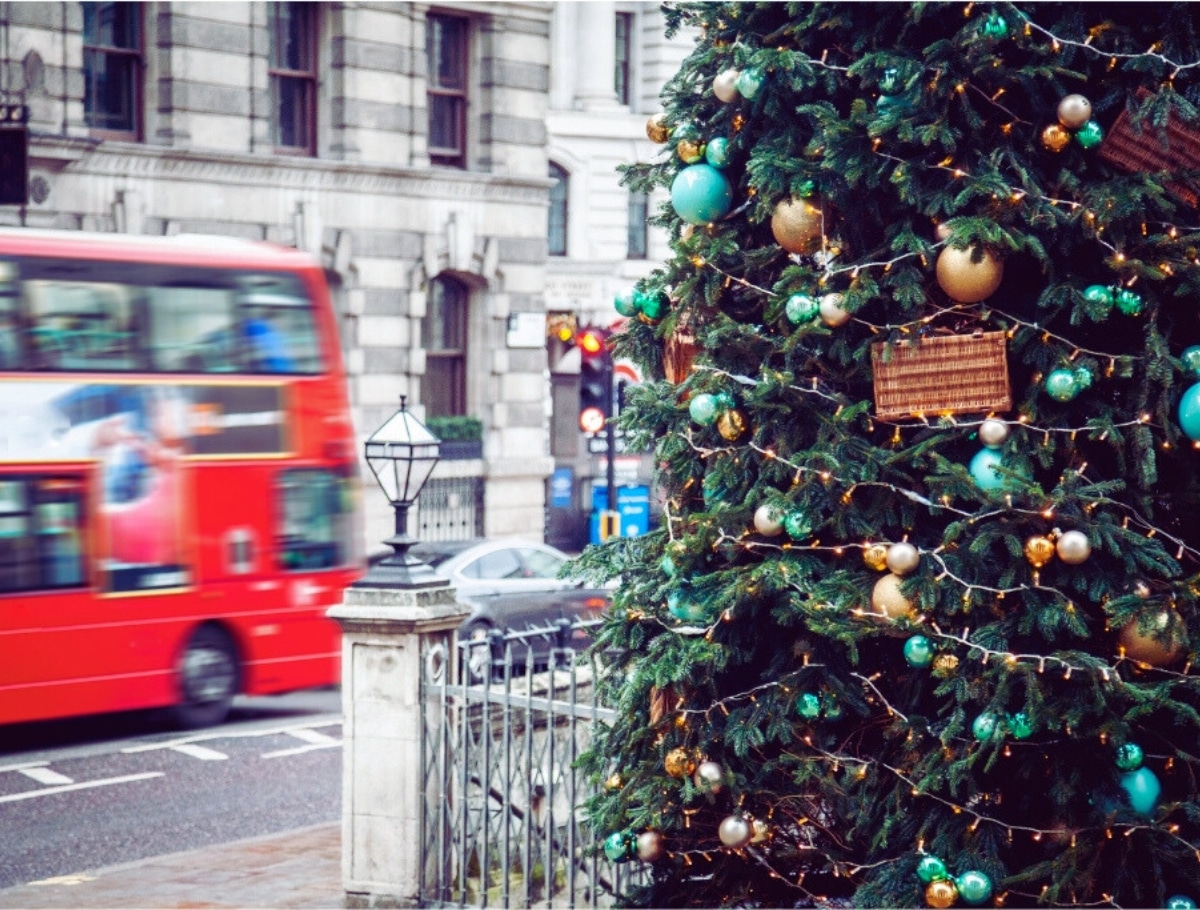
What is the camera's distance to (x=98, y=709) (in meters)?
16.0

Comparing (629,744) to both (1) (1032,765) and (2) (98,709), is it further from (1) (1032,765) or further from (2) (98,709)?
(2) (98,709)

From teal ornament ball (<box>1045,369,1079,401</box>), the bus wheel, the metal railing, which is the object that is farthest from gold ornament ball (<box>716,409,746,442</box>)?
the bus wheel

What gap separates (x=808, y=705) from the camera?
5.53 metres

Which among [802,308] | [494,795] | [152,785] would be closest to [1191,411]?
[802,308]

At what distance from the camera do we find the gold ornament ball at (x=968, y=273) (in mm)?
5328

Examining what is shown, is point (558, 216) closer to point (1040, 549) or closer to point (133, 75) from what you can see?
point (133, 75)

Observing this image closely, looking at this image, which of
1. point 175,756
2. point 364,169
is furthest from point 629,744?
point 364,169

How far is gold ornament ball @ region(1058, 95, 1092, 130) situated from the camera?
5242 mm

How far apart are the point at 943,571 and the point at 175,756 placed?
37.8 ft

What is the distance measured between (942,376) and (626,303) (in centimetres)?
127

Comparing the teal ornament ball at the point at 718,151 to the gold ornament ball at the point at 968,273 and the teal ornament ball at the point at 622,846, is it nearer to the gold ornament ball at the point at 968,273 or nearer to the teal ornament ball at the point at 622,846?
the gold ornament ball at the point at 968,273

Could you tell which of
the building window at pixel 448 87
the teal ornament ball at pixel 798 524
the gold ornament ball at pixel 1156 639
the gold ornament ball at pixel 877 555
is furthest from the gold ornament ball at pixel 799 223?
the building window at pixel 448 87

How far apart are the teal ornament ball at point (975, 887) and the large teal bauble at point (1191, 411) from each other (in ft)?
4.46

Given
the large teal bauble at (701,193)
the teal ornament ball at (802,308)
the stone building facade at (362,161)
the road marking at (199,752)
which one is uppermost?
the stone building facade at (362,161)
